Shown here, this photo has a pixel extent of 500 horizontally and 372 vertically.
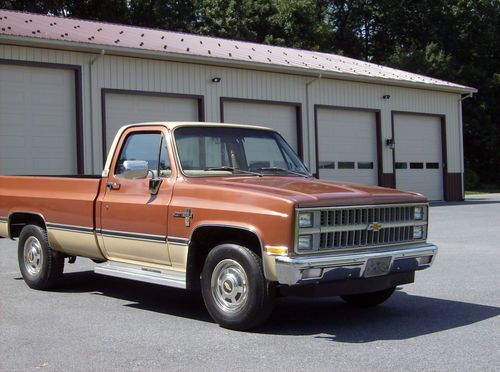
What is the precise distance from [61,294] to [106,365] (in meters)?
3.42

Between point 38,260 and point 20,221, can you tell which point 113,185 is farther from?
point 20,221

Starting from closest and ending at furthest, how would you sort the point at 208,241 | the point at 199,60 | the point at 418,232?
the point at 208,241 → the point at 418,232 → the point at 199,60

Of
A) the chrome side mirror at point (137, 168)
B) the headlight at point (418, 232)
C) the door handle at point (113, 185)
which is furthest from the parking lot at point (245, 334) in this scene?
the chrome side mirror at point (137, 168)

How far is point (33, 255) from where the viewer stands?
8945 millimetres

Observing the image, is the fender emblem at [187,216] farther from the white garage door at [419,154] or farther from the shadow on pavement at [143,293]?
the white garage door at [419,154]

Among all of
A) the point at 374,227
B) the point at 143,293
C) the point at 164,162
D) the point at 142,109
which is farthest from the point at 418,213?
the point at 142,109

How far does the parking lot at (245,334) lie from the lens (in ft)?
17.9

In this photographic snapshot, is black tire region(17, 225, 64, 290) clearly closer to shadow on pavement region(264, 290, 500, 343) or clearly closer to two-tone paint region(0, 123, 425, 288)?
two-tone paint region(0, 123, 425, 288)

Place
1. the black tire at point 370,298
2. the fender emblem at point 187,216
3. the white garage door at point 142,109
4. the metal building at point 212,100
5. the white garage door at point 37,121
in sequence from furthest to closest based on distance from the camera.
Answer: the white garage door at point 142,109, the metal building at point 212,100, the white garage door at point 37,121, the black tire at point 370,298, the fender emblem at point 187,216

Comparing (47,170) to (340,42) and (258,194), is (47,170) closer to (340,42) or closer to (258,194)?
(258,194)

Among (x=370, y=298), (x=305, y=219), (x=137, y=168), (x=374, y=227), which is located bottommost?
(x=370, y=298)

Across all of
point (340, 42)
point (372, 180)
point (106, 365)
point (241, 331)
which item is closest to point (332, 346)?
point (241, 331)

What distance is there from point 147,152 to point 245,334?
2393mm

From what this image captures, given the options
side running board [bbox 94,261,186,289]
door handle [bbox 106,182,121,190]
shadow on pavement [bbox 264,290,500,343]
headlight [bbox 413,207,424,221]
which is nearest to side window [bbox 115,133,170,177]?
door handle [bbox 106,182,121,190]
